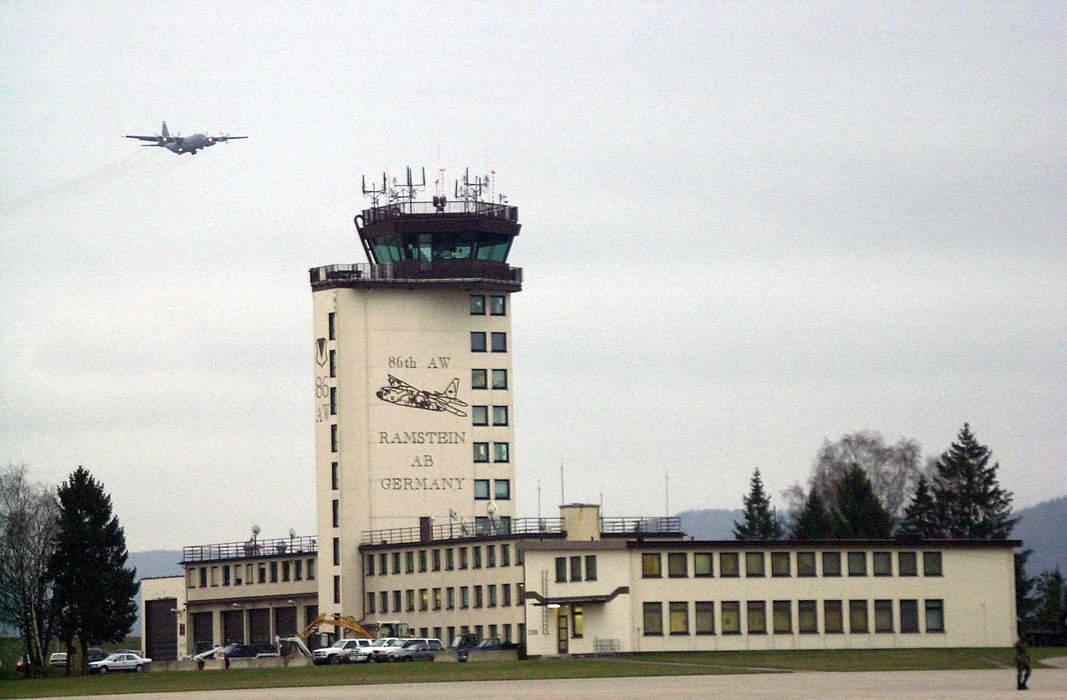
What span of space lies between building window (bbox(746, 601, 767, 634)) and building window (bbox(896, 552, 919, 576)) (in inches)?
322

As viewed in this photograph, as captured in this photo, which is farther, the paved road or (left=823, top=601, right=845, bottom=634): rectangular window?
(left=823, top=601, right=845, bottom=634): rectangular window

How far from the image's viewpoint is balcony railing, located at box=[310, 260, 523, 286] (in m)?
137

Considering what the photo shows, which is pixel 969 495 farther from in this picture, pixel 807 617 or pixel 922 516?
pixel 807 617

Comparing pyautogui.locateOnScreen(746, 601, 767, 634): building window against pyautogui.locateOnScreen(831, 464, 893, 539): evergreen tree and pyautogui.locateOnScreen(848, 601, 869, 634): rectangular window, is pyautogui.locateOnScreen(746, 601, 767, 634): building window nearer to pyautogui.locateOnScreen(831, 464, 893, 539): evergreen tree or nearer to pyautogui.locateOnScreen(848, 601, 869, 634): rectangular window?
pyautogui.locateOnScreen(848, 601, 869, 634): rectangular window

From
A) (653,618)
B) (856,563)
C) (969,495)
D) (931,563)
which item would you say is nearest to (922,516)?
(969,495)

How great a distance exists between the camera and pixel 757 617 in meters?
110

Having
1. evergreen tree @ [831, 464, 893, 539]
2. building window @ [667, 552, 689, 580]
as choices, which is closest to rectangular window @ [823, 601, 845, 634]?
building window @ [667, 552, 689, 580]

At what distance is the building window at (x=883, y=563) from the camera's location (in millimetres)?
111375

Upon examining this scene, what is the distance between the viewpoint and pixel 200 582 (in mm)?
148000

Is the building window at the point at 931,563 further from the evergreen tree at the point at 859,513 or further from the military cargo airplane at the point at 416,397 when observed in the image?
the military cargo airplane at the point at 416,397

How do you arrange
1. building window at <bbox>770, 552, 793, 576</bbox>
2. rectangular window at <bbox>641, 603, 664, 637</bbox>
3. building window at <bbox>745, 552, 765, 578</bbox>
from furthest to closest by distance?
1. building window at <bbox>770, 552, 793, 576</bbox>
2. building window at <bbox>745, 552, 765, 578</bbox>
3. rectangular window at <bbox>641, 603, 664, 637</bbox>

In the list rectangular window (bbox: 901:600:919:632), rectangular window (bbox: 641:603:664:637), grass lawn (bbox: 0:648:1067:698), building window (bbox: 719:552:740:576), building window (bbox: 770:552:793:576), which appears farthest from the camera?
rectangular window (bbox: 901:600:919:632)

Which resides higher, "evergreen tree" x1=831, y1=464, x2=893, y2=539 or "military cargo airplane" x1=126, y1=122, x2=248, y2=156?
"military cargo airplane" x1=126, y1=122, x2=248, y2=156

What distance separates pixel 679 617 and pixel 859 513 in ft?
117
